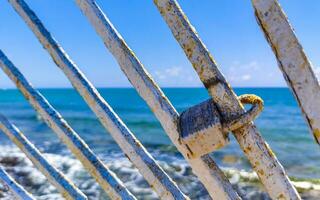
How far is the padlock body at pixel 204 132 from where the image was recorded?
48.1 inches

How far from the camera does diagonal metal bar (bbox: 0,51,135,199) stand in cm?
202

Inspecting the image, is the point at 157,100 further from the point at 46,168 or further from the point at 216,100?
the point at 46,168

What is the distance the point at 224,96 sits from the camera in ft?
4.06

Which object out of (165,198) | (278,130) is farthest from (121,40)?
(278,130)

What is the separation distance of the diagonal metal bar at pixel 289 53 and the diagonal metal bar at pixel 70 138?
123 centimetres

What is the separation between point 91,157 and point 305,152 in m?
12.1

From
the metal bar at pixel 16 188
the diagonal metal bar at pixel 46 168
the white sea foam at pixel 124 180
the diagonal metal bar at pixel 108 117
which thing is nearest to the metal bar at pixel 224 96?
the diagonal metal bar at pixel 108 117

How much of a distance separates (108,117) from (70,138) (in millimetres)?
443

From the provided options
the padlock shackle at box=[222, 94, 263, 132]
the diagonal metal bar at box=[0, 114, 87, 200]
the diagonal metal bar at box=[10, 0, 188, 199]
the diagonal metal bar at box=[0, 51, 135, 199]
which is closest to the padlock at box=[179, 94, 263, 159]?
the padlock shackle at box=[222, 94, 263, 132]

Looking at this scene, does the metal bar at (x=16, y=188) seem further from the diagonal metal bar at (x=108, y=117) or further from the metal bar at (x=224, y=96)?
the metal bar at (x=224, y=96)

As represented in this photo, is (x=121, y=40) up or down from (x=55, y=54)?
down

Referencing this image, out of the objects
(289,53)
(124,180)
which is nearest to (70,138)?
(289,53)

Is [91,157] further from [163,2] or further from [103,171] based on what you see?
[163,2]

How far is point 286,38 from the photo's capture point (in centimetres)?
100
